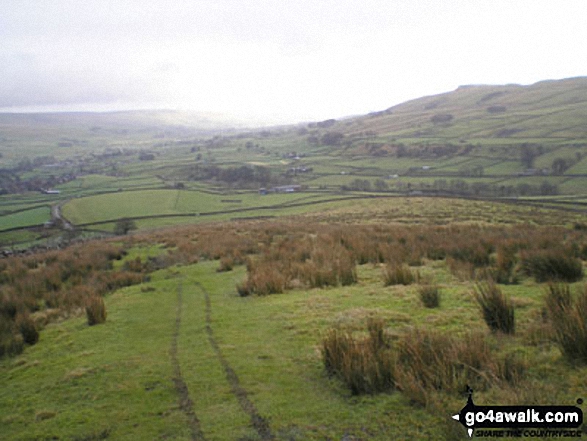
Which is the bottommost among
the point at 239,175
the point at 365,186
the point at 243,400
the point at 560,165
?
the point at 365,186

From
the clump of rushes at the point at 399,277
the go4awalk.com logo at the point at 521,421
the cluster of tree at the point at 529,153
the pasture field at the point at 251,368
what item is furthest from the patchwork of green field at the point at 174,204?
the go4awalk.com logo at the point at 521,421

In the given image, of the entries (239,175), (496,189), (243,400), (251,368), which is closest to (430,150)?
(496,189)

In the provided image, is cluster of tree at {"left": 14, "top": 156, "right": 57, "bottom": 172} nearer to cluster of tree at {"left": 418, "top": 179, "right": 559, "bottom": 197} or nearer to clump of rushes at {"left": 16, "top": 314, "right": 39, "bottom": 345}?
cluster of tree at {"left": 418, "top": 179, "right": 559, "bottom": 197}

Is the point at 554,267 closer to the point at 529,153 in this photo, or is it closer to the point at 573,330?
the point at 573,330

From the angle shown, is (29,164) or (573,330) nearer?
(573,330)

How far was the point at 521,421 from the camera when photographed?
11.9 feet

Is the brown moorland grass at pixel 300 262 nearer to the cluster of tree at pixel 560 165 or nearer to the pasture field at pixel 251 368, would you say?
the pasture field at pixel 251 368

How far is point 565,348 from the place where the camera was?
4.70 m

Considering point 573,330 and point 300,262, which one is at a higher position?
point 573,330

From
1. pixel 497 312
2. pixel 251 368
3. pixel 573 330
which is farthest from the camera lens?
pixel 497 312

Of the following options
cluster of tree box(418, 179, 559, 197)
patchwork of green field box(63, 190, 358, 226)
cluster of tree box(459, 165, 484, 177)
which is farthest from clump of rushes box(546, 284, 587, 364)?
cluster of tree box(459, 165, 484, 177)

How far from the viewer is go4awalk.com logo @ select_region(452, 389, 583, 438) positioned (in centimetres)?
350

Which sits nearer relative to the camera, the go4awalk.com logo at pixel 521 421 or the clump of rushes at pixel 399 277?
the go4awalk.com logo at pixel 521 421

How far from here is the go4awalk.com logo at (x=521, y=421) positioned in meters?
3.50
